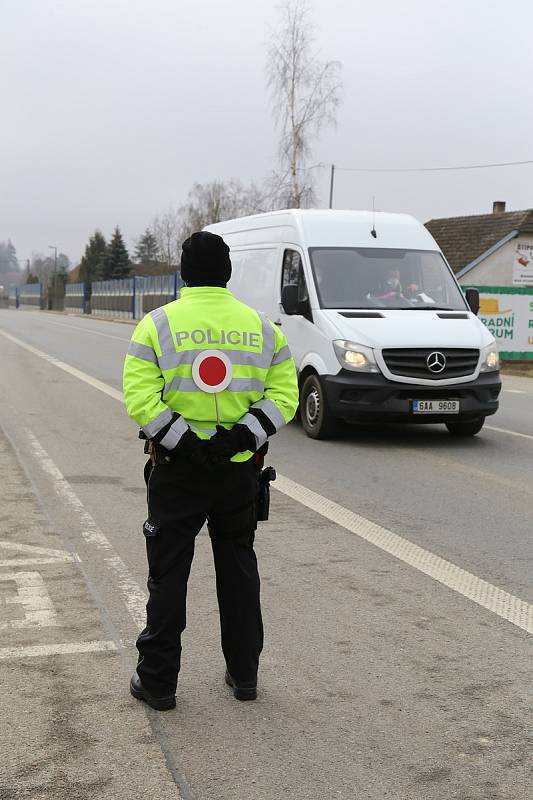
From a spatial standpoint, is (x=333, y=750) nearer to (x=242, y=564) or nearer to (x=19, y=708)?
(x=242, y=564)

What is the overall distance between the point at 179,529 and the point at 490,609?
1.91 meters

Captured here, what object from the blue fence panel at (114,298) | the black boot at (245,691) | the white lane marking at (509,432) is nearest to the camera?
the black boot at (245,691)

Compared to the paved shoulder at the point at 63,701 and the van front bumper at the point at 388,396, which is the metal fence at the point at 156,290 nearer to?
the van front bumper at the point at 388,396

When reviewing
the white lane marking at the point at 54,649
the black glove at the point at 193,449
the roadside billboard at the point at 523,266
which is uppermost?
the roadside billboard at the point at 523,266

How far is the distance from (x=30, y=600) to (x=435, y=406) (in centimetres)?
626

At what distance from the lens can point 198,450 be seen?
3742 mm

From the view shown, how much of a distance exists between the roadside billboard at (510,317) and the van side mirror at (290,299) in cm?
1289

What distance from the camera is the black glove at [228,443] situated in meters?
3.76

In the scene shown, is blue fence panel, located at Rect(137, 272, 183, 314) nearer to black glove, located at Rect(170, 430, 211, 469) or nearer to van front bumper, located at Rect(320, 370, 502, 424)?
van front bumper, located at Rect(320, 370, 502, 424)

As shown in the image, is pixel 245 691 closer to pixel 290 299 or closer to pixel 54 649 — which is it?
pixel 54 649

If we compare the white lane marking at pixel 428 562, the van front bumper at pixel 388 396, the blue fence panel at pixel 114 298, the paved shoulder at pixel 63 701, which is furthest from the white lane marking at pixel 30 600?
the blue fence panel at pixel 114 298

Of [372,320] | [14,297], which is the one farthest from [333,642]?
[14,297]

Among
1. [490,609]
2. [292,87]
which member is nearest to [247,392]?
[490,609]

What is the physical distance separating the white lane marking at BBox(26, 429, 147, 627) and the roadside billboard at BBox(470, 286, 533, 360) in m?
15.7
